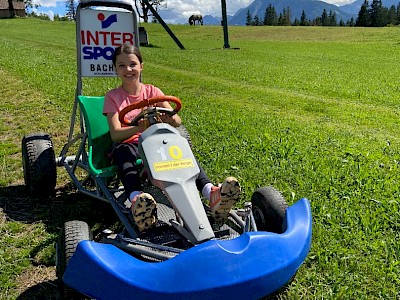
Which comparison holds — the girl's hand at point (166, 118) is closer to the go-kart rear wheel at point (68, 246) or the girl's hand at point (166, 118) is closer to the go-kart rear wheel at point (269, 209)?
the go-kart rear wheel at point (269, 209)

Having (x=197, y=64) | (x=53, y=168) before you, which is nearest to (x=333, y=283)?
(x=53, y=168)

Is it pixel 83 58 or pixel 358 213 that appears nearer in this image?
pixel 358 213

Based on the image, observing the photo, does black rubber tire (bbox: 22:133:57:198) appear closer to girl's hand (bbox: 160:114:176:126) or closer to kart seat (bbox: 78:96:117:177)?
kart seat (bbox: 78:96:117:177)

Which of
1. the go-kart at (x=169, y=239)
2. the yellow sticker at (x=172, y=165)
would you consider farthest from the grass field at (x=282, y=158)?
the yellow sticker at (x=172, y=165)

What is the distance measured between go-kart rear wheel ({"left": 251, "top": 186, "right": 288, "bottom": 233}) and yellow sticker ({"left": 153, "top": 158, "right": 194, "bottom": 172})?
0.61 m

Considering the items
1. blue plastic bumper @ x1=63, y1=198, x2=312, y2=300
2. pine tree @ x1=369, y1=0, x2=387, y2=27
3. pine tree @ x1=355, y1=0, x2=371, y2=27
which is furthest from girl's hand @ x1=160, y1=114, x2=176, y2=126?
pine tree @ x1=355, y1=0, x2=371, y2=27

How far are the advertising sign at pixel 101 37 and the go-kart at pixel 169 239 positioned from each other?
53 cm

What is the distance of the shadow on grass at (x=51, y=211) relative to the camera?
3361mm

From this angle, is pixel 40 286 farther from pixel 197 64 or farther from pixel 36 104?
pixel 197 64

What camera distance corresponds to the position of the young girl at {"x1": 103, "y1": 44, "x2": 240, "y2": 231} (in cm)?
279

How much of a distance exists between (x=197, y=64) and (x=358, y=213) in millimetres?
13063

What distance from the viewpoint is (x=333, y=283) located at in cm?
289

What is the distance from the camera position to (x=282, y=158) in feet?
17.1

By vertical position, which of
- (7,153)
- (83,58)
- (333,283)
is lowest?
(333,283)
